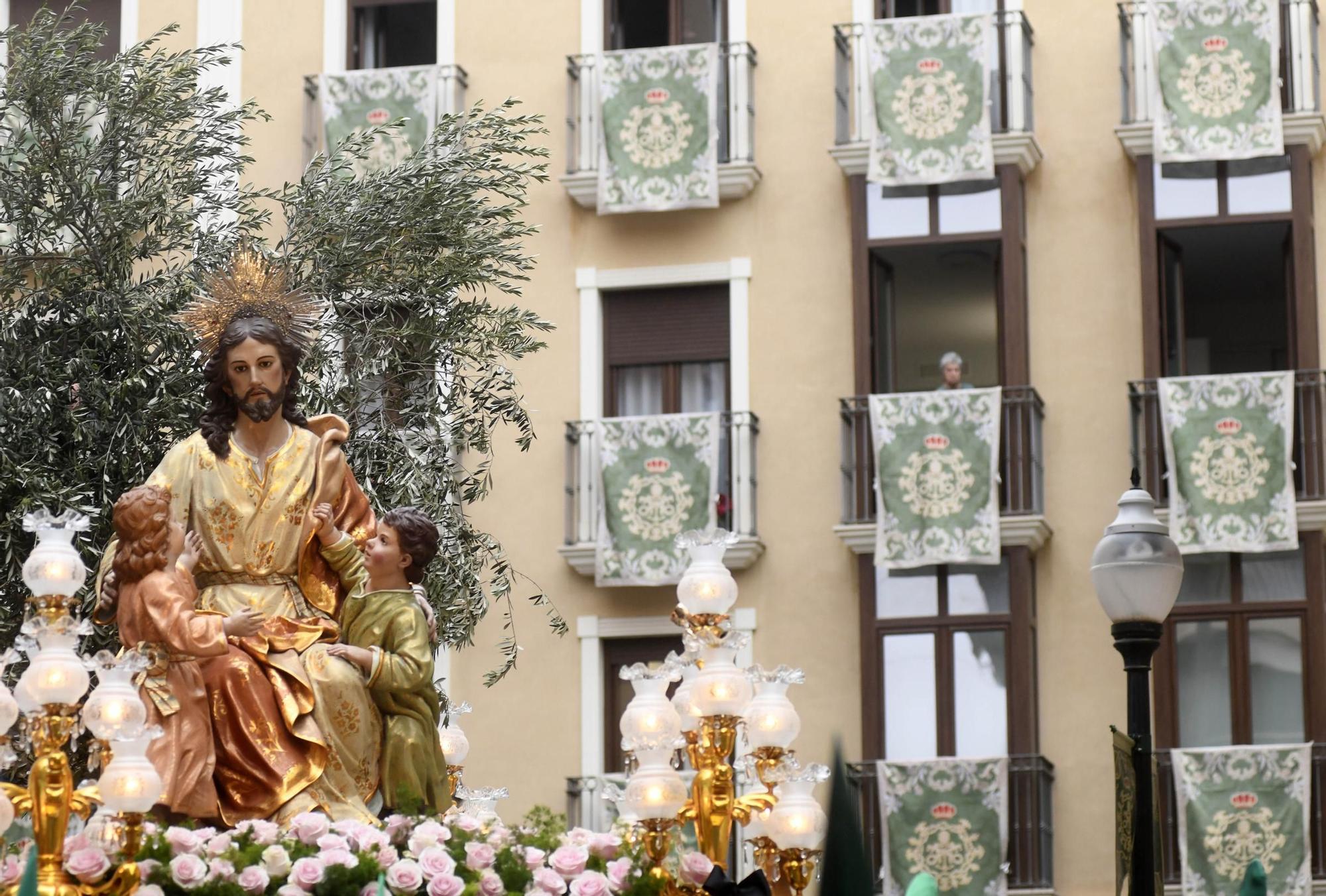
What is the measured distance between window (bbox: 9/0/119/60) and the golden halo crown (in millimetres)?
18561

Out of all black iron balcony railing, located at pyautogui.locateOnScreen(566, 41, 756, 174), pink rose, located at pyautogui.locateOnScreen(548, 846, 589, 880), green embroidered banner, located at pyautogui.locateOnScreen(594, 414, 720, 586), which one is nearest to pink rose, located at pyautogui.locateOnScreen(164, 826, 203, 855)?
pink rose, located at pyautogui.locateOnScreen(548, 846, 589, 880)

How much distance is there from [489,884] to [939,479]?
1720 centimetres

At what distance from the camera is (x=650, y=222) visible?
1226 inches

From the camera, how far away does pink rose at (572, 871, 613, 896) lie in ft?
40.5

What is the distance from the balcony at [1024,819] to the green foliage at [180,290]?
5693 mm

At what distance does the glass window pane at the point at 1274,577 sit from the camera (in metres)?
28.9

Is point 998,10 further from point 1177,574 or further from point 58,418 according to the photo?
point 1177,574

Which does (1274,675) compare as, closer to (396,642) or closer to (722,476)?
(722,476)

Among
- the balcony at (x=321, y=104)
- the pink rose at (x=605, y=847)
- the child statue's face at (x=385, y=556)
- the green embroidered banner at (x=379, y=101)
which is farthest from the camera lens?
the balcony at (x=321, y=104)

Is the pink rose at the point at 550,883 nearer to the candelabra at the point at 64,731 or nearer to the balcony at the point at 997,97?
the candelabra at the point at 64,731

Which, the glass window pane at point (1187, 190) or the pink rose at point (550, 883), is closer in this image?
the pink rose at point (550, 883)

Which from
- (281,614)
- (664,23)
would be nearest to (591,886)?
(281,614)

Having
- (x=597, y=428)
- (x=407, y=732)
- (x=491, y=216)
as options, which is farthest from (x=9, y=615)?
(x=597, y=428)

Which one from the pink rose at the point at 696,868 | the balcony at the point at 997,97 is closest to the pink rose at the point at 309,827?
the pink rose at the point at 696,868
